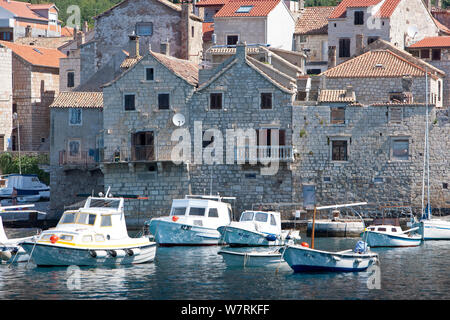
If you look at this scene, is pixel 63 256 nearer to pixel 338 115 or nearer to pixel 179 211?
pixel 179 211

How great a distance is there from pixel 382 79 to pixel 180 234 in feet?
64.2

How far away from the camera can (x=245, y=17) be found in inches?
3098

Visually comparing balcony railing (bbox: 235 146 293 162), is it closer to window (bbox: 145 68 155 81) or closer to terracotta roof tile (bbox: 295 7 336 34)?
window (bbox: 145 68 155 81)

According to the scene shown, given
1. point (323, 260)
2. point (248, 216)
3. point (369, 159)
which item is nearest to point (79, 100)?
point (248, 216)

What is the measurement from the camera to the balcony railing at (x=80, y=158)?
2719 inches

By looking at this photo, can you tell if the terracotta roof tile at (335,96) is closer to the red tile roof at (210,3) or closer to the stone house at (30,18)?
the red tile roof at (210,3)

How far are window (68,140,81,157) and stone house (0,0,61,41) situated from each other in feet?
141

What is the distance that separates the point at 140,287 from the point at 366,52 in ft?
119

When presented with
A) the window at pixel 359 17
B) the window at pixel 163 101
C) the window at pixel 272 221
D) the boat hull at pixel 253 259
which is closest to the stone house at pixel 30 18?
the window at pixel 359 17

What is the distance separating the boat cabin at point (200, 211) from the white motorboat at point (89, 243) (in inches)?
284

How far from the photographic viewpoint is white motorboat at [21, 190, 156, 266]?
155ft

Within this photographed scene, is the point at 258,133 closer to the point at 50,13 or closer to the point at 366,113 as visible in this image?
the point at 366,113

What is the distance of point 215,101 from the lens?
65.3 meters
